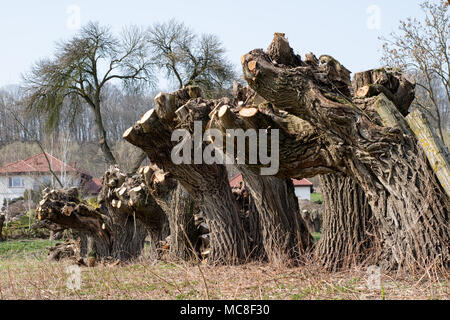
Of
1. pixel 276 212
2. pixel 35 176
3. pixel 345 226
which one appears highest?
pixel 35 176

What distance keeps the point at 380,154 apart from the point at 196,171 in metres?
3.66

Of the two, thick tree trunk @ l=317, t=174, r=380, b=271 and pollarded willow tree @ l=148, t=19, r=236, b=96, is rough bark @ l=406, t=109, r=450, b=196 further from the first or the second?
pollarded willow tree @ l=148, t=19, r=236, b=96

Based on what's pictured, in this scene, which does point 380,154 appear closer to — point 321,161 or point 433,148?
point 433,148

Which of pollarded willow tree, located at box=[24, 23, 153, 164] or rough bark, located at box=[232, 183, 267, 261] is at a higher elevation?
pollarded willow tree, located at box=[24, 23, 153, 164]

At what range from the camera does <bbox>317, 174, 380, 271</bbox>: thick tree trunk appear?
6504 millimetres

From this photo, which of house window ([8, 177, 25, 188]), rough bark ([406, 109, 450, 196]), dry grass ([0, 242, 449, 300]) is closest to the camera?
dry grass ([0, 242, 449, 300])

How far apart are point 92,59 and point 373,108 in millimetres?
24470

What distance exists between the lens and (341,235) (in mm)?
6605

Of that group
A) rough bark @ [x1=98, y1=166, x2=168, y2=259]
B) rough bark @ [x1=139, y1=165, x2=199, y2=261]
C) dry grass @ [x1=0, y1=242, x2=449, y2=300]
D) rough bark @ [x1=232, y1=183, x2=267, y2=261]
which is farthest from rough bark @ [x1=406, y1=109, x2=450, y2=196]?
rough bark @ [x1=98, y1=166, x2=168, y2=259]

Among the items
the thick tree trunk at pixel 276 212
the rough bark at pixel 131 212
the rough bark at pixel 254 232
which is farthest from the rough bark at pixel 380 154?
the rough bark at pixel 131 212

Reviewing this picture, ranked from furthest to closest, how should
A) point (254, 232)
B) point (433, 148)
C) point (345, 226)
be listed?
point (254, 232), point (345, 226), point (433, 148)

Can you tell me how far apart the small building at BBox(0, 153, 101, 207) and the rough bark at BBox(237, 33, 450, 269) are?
1000 inches

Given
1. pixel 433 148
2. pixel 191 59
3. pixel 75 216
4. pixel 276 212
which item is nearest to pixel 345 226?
pixel 276 212

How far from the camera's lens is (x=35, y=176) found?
33250mm
